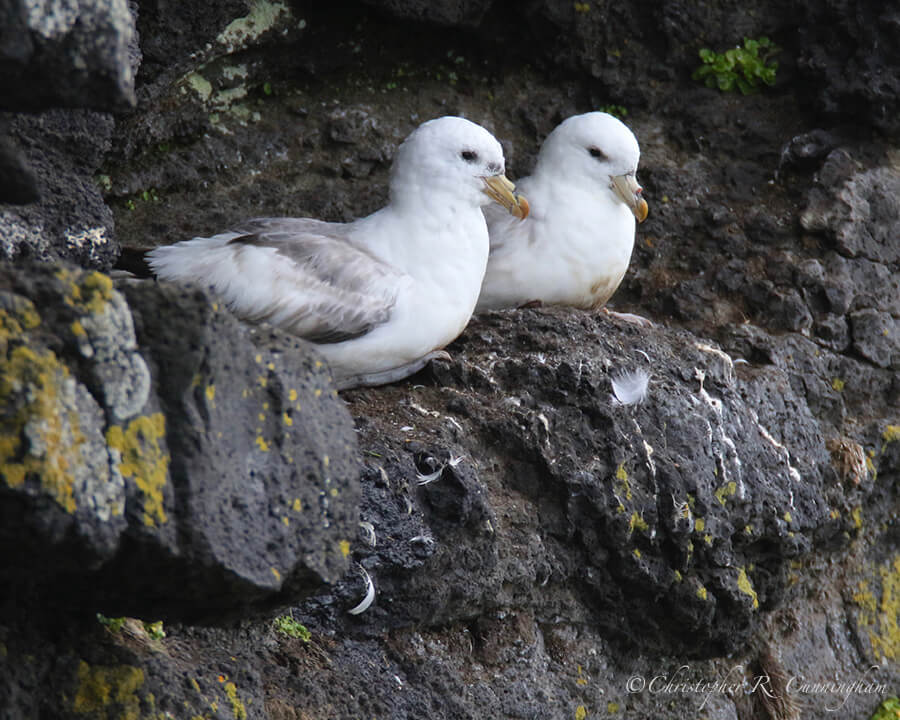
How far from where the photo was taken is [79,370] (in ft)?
6.44

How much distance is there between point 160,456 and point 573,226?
2933 mm

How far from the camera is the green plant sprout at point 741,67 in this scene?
5797mm

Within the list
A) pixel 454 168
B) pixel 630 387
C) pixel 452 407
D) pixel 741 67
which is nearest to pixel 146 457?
pixel 452 407

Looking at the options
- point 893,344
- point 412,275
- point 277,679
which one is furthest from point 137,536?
point 893,344

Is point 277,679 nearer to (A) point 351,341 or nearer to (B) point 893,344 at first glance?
(A) point 351,341

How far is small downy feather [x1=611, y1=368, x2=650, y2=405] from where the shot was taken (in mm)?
4016

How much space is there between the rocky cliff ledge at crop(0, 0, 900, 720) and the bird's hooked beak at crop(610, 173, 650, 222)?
516mm

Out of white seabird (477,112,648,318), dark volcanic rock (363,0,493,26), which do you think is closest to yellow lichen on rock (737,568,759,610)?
white seabird (477,112,648,318)

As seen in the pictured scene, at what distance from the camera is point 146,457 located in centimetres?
203

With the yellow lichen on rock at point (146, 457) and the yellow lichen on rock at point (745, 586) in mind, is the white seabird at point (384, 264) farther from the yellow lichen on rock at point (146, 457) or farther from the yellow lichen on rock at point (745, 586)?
the yellow lichen on rock at point (146, 457)

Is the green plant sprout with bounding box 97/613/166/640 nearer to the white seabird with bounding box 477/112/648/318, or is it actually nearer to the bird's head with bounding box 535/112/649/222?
the white seabird with bounding box 477/112/648/318

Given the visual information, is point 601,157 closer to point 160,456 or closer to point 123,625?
point 123,625

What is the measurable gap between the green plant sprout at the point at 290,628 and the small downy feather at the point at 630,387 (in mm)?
1273

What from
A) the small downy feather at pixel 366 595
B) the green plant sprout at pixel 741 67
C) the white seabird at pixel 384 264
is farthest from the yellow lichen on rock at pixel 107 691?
the green plant sprout at pixel 741 67
